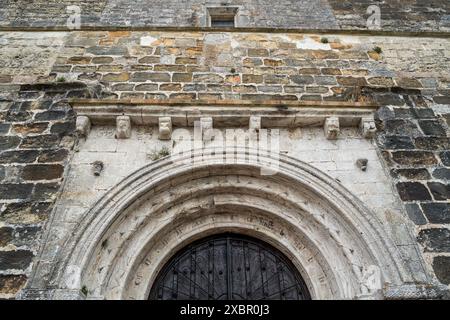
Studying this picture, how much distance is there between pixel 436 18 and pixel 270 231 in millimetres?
5614

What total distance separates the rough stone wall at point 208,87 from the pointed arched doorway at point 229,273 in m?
1.35

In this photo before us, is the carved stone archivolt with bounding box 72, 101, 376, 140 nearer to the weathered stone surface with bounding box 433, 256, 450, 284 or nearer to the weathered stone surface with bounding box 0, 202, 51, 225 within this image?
the weathered stone surface with bounding box 0, 202, 51, 225

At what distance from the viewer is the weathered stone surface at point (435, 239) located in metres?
3.79

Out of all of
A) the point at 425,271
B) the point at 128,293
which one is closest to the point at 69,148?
the point at 128,293

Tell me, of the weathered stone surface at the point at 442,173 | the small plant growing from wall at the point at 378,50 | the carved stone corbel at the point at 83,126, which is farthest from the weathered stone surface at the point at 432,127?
the carved stone corbel at the point at 83,126

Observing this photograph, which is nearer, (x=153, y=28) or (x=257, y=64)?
(x=257, y=64)

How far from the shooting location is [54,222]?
3.82 m

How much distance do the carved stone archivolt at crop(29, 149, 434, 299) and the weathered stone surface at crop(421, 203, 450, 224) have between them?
0.56 meters

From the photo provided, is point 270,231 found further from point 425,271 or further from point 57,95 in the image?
point 57,95

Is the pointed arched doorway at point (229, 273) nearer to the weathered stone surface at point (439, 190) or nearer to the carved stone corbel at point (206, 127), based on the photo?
the carved stone corbel at point (206, 127)

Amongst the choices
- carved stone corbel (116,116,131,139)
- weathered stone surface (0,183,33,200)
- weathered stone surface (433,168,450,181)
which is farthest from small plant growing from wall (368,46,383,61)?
weathered stone surface (0,183,33,200)

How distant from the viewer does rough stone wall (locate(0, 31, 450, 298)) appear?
3979 mm

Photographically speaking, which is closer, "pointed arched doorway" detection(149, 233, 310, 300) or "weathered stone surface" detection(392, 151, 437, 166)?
"pointed arched doorway" detection(149, 233, 310, 300)

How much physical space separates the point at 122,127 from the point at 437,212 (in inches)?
132
